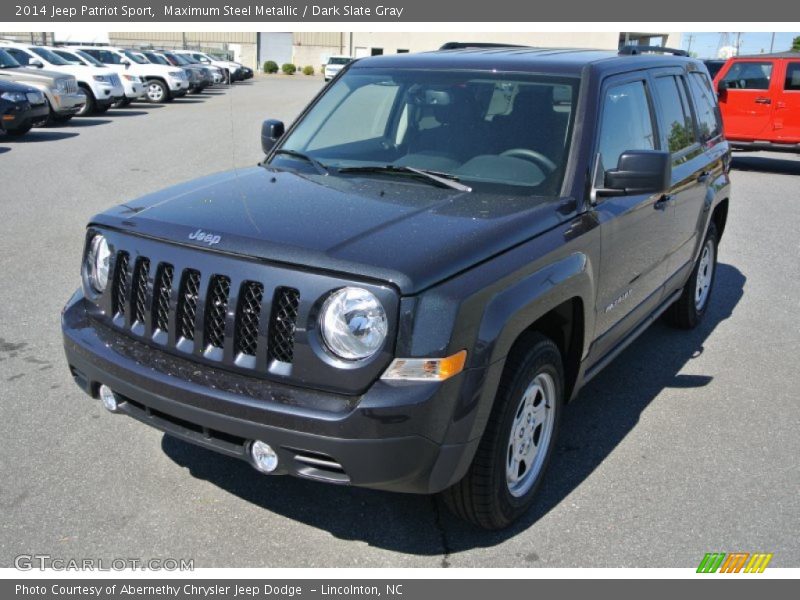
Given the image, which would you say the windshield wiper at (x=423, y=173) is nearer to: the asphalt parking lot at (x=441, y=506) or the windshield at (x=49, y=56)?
the asphalt parking lot at (x=441, y=506)

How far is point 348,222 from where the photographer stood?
327 cm

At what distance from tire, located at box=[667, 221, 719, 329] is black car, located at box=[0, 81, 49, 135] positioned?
1380 cm

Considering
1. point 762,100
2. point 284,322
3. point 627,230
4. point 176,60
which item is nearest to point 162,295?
point 284,322

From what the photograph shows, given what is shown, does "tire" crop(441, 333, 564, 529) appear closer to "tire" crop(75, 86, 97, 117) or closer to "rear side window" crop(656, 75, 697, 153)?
"rear side window" crop(656, 75, 697, 153)

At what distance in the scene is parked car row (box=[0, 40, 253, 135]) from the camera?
52.3 ft

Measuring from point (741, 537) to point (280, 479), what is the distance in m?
2.09

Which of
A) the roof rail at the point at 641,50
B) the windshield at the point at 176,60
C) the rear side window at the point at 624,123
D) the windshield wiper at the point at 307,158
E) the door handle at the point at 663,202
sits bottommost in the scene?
the windshield at the point at 176,60

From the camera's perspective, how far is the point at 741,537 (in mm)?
3543

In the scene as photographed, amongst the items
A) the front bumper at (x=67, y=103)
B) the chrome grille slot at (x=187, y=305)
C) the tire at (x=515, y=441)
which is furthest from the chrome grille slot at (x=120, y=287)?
the front bumper at (x=67, y=103)

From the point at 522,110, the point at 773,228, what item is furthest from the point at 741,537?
the point at 773,228

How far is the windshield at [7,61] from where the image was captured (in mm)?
18688

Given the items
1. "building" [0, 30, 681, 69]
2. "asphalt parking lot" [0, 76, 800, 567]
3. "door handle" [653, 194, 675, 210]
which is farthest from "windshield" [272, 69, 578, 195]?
"building" [0, 30, 681, 69]

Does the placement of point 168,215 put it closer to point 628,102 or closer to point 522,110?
point 522,110

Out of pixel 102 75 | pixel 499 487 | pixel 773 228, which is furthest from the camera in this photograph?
pixel 102 75
